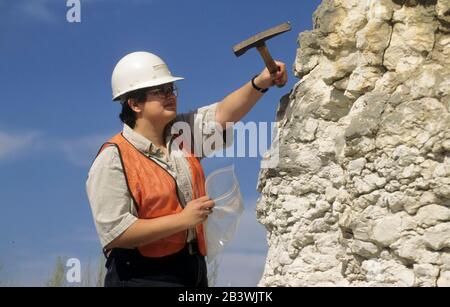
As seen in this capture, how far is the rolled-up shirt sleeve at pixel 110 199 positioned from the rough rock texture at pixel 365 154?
3.10ft

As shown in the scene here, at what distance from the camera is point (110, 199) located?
3.83 metres

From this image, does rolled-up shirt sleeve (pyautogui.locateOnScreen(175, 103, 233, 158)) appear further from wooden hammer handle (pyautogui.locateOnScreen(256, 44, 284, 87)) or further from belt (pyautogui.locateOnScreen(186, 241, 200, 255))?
belt (pyautogui.locateOnScreen(186, 241, 200, 255))

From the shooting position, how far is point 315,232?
12.9 ft

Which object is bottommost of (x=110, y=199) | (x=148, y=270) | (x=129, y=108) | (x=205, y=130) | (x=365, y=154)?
(x=148, y=270)

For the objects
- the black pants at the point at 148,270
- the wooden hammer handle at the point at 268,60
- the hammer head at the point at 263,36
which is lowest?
the black pants at the point at 148,270

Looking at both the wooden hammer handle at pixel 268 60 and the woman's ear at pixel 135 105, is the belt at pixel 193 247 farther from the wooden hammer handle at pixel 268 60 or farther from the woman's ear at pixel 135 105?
the wooden hammer handle at pixel 268 60

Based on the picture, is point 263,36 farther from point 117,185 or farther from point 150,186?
point 117,185

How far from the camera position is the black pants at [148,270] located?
3.88 meters

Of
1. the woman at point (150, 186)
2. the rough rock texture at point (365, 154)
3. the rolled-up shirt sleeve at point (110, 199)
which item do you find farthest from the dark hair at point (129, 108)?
the rough rock texture at point (365, 154)

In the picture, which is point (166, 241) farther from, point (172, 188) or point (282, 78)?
point (282, 78)

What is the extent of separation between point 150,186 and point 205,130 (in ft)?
2.18

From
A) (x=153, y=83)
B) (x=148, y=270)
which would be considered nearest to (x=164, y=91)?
(x=153, y=83)

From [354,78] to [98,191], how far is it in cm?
160

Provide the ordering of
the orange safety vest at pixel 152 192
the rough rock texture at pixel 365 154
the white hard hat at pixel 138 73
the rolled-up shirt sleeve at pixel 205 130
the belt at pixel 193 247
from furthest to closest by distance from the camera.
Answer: the rolled-up shirt sleeve at pixel 205 130
the white hard hat at pixel 138 73
the belt at pixel 193 247
the orange safety vest at pixel 152 192
the rough rock texture at pixel 365 154
